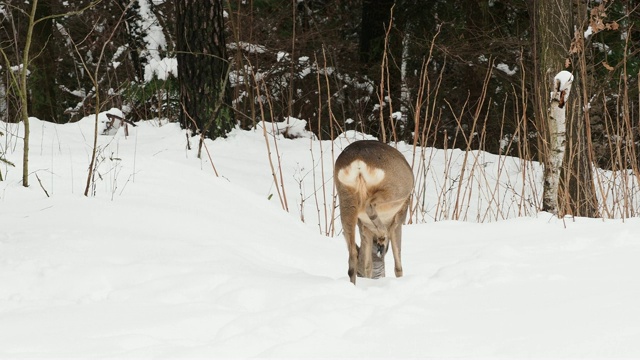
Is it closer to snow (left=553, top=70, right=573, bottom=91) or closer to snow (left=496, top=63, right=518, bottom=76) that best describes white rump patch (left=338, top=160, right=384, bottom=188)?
snow (left=553, top=70, right=573, bottom=91)

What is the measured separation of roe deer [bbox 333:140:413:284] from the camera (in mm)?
3477

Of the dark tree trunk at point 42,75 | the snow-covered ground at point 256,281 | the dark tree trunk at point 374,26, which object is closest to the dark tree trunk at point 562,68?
the snow-covered ground at point 256,281

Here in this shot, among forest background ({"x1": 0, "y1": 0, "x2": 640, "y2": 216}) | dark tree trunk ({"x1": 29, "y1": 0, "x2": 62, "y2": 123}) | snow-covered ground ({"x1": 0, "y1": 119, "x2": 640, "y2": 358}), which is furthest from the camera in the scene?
dark tree trunk ({"x1": 29, "y1": 0, "x2": 62, "y2": 123})

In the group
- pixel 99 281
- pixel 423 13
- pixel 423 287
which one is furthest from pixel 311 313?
pixel 423 13

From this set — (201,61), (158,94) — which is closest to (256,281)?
(201,61)

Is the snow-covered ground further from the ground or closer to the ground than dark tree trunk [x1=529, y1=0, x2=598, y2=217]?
closer to the ground

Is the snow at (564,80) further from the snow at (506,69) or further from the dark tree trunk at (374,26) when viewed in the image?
the dark tree trunk at (374,26)

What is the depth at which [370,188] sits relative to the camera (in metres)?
3.51

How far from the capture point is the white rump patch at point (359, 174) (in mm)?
3459

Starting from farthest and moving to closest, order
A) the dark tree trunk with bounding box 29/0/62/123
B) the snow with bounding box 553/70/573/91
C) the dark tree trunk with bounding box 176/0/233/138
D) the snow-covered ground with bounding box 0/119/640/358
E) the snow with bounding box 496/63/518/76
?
the dark tree trunk with bounding box 29/0/62/123 < the snow with bounding box 496/63/518/76 < the dark tree trunk with bounding box 176/0/233/138 < the snow with bounding box 553/70/573/91 < the snow-covered ground with bounding box 0/119/640/358

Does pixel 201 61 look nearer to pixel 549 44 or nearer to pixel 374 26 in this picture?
pixel 549 44

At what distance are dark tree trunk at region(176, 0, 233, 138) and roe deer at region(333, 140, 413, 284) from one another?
4869 mm

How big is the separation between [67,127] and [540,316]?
645 cm

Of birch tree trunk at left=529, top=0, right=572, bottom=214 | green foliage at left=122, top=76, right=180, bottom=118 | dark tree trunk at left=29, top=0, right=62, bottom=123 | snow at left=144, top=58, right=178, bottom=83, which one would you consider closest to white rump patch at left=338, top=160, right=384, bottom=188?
birch tree trunk at left=529, top=0, right=572, bottom=214
